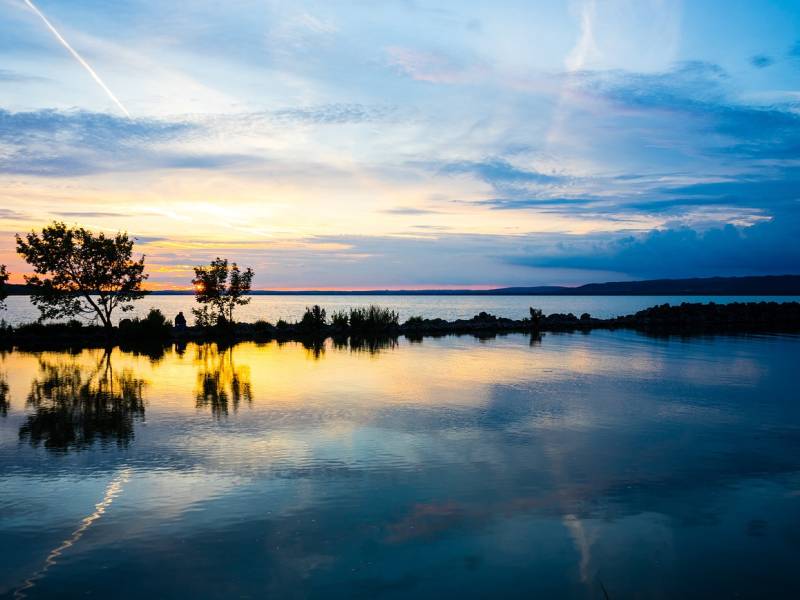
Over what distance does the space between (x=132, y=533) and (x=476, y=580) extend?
3480 millimetres

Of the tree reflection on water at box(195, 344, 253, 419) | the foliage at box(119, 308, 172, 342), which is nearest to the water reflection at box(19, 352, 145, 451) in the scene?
the tree reflection on water at box(195, 344, 253, 419)

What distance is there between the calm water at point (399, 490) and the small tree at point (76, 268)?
535 inches

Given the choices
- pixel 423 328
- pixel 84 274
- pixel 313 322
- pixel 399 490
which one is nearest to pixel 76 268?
pixel 84 274

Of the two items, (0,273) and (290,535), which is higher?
(0,273)

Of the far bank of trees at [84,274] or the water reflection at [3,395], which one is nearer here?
the water reflection at [3,395]

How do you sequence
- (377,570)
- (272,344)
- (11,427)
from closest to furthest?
(377,570), (11,427), (272,344)

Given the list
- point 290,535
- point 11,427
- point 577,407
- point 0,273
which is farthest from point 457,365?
point 0,273

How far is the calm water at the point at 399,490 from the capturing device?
5.43 m

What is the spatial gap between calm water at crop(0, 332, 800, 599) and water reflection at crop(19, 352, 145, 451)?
0.08 metres

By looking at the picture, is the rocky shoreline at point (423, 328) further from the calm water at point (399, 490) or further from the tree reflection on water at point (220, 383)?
the calm water at point (399, 490)

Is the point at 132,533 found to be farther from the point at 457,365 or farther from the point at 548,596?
the point at 457,365

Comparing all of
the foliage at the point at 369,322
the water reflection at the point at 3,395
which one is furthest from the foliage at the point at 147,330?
the water reflection at the point at 3,395

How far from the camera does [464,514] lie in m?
6.72

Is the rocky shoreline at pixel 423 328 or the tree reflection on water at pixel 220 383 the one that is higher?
the rocky shoreline at pixel 423 328
